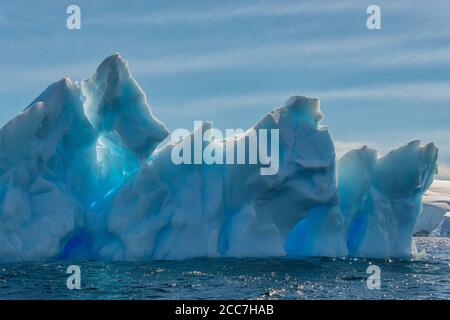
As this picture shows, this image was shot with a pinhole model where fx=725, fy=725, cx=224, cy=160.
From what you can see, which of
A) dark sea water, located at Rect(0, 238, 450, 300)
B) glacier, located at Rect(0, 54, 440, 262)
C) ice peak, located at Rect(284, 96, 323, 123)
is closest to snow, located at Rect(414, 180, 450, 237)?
glacier, located at Rect(0, 54, 440, 262)

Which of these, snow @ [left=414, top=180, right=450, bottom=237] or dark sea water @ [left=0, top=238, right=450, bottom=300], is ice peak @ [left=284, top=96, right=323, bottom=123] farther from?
snow @ [left=414, top=180, right=450, bottom=237]

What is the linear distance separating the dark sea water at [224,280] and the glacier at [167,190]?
1.15 metres

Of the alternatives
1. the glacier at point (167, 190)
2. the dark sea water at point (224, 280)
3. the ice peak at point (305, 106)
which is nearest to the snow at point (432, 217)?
the glacier at point (167, 190)

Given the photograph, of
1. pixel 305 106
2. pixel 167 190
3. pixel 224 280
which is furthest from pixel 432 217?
pixel 224 280

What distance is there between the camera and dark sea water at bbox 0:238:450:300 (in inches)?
685

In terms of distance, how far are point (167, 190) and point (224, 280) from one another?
5880 millimetres

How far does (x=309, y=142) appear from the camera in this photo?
25.7 m

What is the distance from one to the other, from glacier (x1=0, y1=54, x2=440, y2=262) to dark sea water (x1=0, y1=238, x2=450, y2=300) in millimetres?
1151

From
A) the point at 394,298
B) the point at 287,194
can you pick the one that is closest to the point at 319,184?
the point at 287,194

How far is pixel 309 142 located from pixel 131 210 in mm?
6701

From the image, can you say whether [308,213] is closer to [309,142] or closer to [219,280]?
[309,142]

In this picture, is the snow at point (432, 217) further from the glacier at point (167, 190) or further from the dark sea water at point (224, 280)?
the dark sea water at point (224, 280)

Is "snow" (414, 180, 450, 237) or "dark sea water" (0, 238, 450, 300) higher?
"dark sea water" (0, 238, 450, 300)

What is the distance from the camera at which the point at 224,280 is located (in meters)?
19.5
